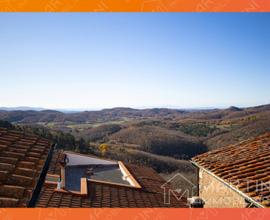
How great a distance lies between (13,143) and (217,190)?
436cm

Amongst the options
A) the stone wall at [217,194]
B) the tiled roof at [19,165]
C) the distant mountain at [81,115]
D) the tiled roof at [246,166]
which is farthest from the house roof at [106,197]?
the distant mountain at [81,115]

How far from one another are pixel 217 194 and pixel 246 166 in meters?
0.92

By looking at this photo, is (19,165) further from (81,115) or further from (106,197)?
(81,115)

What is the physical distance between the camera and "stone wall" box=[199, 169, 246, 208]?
5.74 m

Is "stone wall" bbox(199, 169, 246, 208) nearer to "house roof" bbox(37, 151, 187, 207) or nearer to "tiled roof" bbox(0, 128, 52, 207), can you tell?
"house roof" bbox(37, 151, 187, 207)

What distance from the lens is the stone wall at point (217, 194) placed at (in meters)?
5.74

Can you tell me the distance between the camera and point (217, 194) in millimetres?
6773

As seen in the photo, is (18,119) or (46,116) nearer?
(18,119)

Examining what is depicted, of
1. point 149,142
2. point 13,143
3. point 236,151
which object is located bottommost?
point 149,142

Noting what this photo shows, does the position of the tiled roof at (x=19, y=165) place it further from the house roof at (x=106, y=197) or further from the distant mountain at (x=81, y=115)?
the distant mountain at (x=81, y=115)

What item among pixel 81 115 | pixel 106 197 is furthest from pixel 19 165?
pixel 81 115
